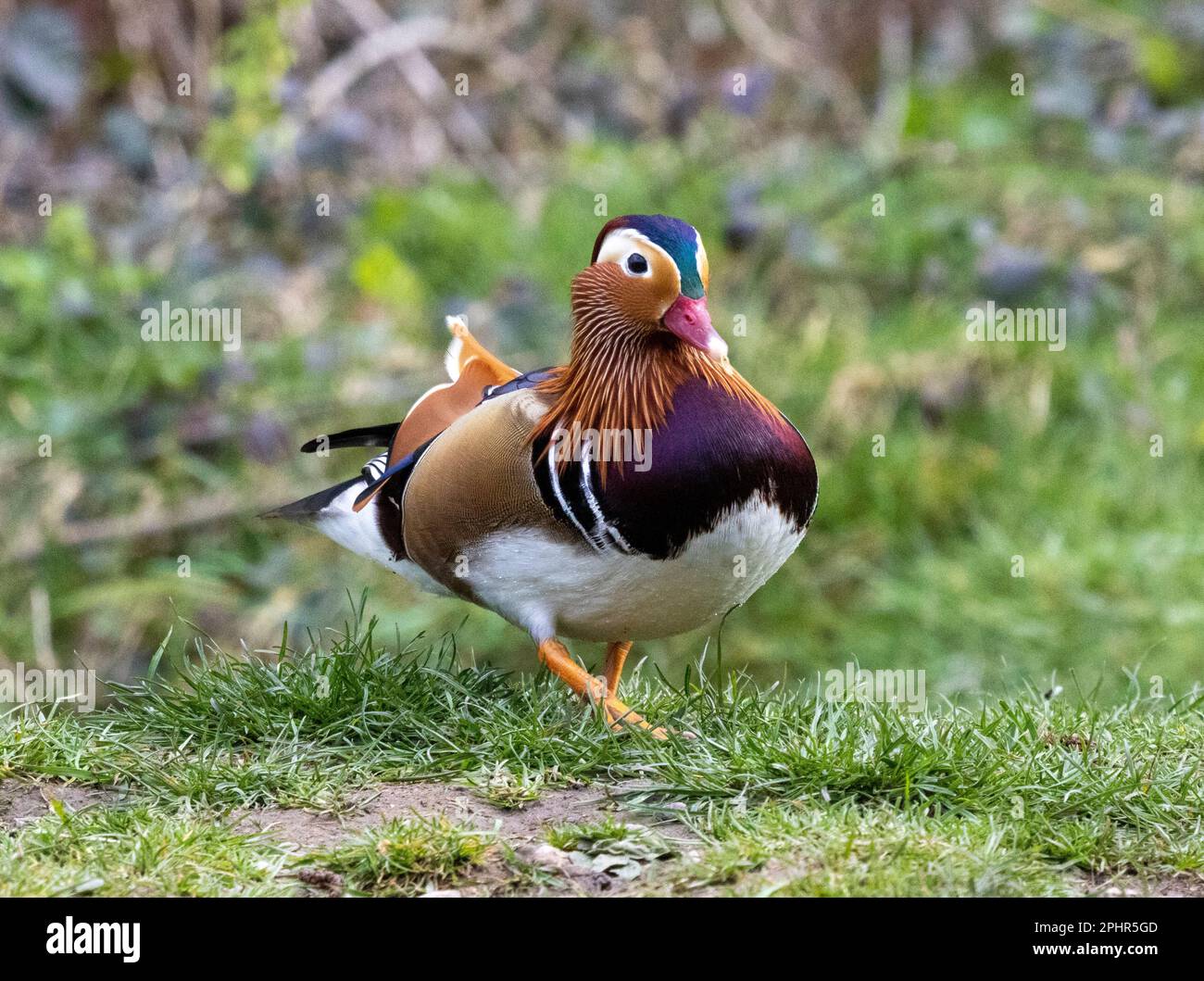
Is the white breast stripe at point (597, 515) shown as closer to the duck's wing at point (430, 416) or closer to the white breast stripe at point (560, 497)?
the white breast stripe at point (560, 497)

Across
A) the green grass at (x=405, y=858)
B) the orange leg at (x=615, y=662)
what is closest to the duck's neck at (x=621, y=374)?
the orange leg at (x=615, y=662)

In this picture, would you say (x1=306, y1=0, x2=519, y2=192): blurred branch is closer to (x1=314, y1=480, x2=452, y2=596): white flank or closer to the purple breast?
(x1=314, y1=480, x2=452, y2=596): white flank

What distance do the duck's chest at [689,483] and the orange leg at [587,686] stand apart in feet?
1.08

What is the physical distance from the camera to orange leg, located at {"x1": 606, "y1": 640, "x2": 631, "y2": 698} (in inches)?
155

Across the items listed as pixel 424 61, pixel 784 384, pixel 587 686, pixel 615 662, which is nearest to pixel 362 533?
pixel 615 662

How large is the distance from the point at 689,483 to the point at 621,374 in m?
0.38

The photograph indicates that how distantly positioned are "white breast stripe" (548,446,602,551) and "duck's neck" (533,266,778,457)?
9 cm

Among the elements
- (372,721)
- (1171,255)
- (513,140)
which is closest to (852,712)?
(372,721)

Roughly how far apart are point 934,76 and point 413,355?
11.7 ft

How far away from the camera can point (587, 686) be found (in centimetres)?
366

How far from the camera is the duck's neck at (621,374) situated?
3.60 metres

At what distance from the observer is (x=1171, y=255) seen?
745cm

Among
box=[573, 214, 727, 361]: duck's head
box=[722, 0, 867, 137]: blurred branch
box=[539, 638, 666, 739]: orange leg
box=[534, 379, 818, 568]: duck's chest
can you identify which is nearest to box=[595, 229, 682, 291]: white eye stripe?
box=[573, 214, 727, 361]: duck's head

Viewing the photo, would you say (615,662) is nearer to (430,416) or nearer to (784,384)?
(430,416)
